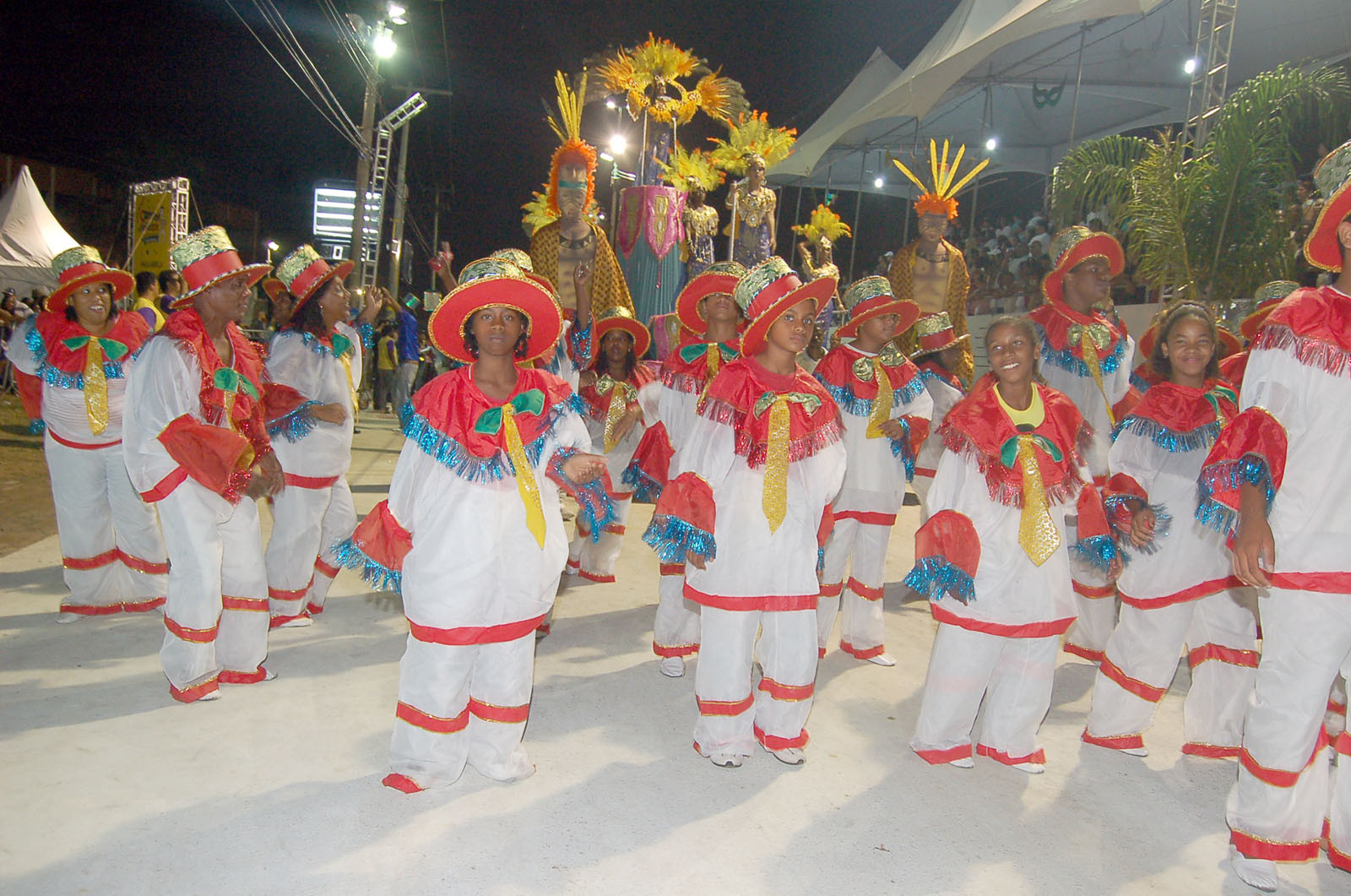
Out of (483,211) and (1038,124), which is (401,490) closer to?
(1038,124)

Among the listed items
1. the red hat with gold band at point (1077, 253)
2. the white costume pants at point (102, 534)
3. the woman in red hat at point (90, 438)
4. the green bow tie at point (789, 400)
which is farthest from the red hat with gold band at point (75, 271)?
the red hat with gold band at point (1077, 253)

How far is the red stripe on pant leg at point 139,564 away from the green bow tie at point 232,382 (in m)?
1.65

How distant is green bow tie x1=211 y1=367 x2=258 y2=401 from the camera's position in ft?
12.8

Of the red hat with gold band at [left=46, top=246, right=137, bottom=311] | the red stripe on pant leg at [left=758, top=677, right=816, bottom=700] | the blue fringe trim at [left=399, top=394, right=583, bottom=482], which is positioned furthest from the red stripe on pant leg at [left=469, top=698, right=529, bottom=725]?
the red hat with gold band at [left=46, top=246, right=137, bottom=311]

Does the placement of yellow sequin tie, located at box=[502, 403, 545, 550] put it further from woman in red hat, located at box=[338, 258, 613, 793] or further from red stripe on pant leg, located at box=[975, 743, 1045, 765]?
red stripe on pant leg, located at box=[975, 743, 1045, 765]

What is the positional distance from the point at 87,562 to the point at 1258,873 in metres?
5.59

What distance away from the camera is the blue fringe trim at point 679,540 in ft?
11.0

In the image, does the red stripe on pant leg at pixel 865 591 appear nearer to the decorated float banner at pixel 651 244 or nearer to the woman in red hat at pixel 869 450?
the woman in red hat at pixel 869 450

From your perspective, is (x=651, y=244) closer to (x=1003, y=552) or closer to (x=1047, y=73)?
(x=1003, y=552)

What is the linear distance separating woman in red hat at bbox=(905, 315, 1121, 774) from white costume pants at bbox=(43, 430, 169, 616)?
425 centimetres

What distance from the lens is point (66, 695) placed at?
3764 millimetres

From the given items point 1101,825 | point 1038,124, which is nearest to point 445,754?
point 1101,825

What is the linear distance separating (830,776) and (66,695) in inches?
127

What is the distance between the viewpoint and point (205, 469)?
367 centimetres
